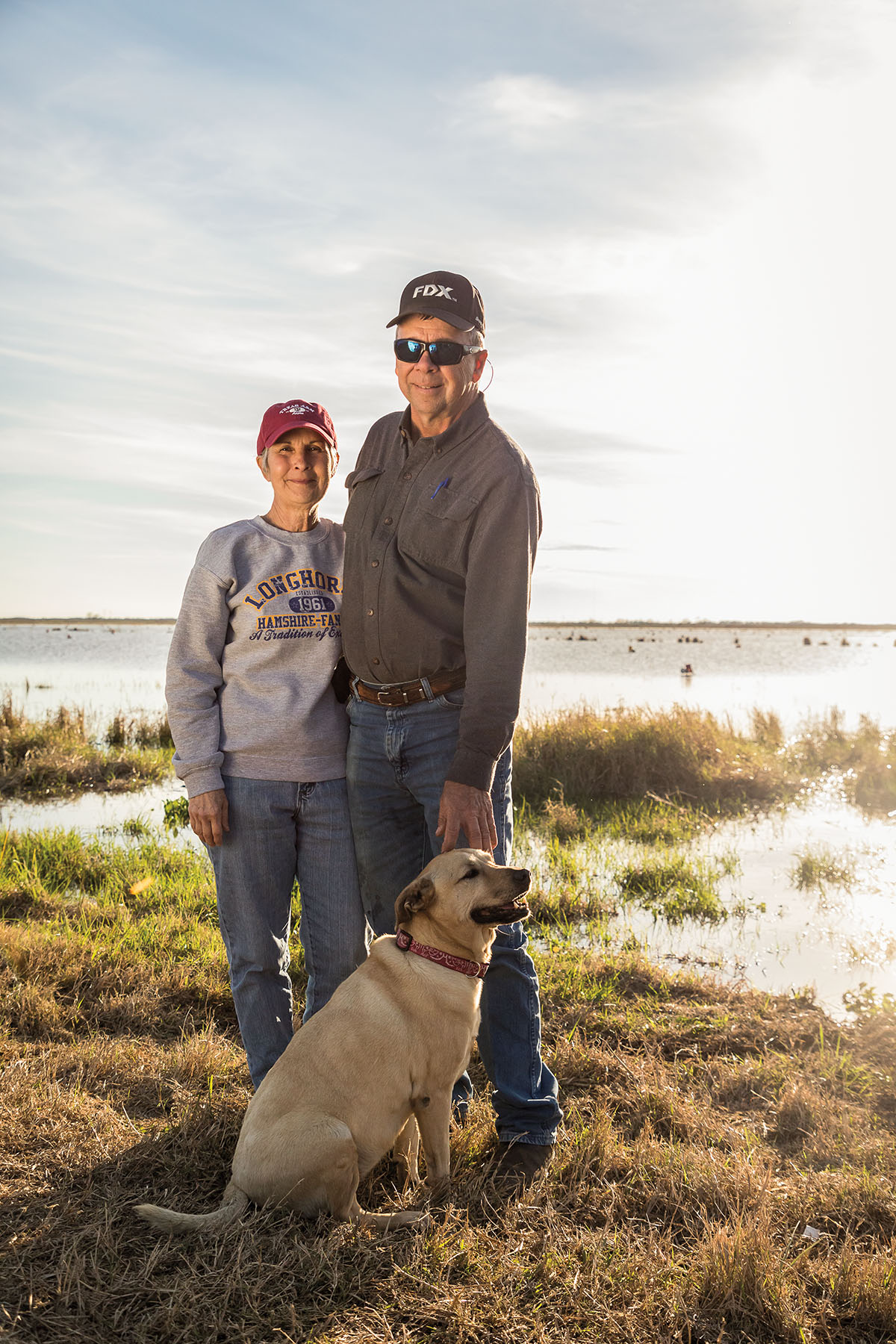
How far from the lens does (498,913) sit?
3277 millimetres

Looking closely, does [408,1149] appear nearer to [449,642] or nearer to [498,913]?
[498,913]

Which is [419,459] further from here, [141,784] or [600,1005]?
[141,784]

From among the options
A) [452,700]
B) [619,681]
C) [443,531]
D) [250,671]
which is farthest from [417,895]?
[619,681]

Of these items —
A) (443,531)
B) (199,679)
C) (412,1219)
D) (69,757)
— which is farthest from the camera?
(69,757)

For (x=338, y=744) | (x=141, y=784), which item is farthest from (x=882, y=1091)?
(x=141, y=784)

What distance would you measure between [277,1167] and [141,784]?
1112cm

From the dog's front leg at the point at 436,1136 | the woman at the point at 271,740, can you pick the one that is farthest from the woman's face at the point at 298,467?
the dog's front leg at the point at 436,1136

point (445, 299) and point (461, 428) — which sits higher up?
point (445, 299)

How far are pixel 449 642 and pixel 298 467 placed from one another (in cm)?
103

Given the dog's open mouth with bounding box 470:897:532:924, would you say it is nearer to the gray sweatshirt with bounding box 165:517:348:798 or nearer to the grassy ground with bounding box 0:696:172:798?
the gray sweatshirt with bounding box 165:517:348:798

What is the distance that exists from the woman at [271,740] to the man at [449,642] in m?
0.17

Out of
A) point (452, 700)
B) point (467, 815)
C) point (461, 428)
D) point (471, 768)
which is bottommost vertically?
point (467, 815)

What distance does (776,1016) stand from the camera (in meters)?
5.41

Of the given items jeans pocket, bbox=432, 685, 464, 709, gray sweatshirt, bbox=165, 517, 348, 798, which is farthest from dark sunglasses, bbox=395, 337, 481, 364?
jeans pocket, bbox=432, 685, 464, 709
